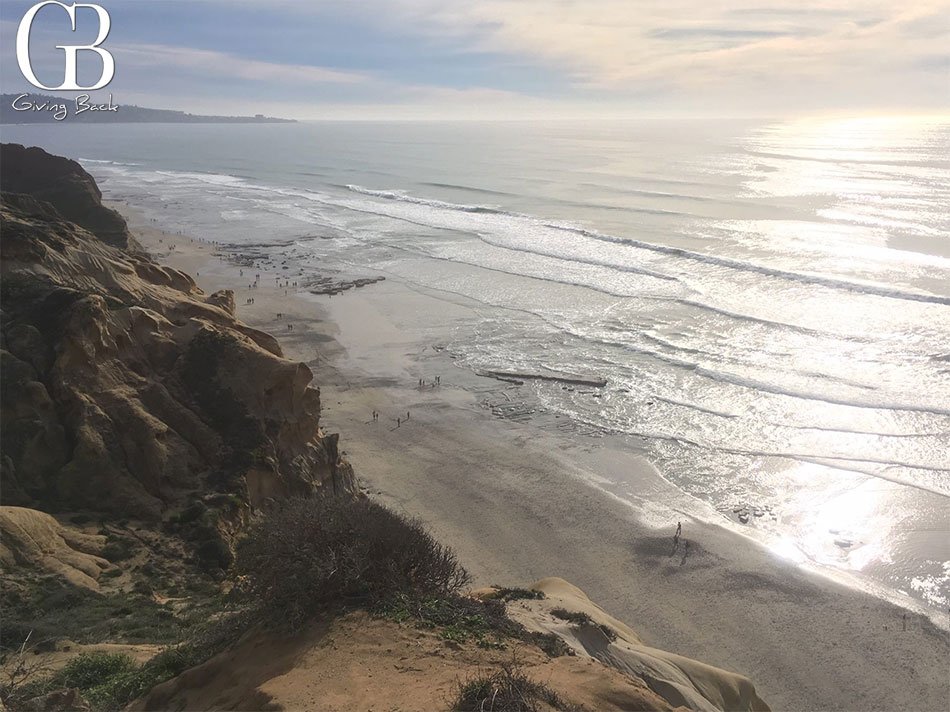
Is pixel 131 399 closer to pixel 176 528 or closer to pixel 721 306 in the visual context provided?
pixel 176 528

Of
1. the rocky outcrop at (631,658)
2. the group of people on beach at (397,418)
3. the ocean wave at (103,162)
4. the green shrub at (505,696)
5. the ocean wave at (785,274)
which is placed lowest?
the group of people on beach at (397,418)

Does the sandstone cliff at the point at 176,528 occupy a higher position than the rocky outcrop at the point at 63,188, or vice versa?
the rocky outcrop at the point at 63,188

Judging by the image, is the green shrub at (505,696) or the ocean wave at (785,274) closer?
the green shrub at (505,696)

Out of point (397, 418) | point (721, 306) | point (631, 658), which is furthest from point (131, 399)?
point (721, 306)

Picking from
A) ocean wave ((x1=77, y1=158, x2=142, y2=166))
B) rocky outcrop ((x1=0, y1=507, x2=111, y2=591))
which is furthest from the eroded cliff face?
ocean wave ((x1=77, y1=158, x2=142, y2=166))

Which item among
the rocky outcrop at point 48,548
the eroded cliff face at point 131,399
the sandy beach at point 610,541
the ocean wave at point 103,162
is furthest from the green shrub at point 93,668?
the ocean wave at point 103,162

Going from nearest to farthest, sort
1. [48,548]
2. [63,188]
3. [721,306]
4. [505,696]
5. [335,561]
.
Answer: [505,696] < [335,561] < [48,548] < [721,306] < [63,188]

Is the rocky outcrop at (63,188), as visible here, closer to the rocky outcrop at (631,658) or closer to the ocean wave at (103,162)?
the rocky outcrop at (631,658)

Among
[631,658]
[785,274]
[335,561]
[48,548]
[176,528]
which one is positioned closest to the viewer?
[335,561]
